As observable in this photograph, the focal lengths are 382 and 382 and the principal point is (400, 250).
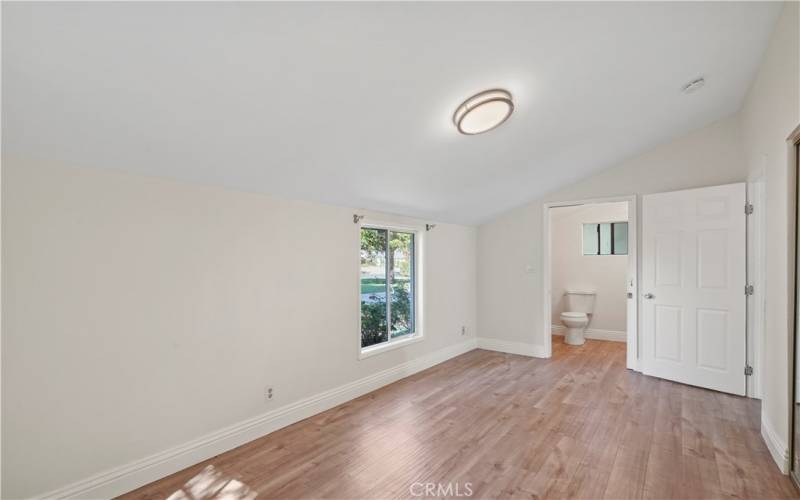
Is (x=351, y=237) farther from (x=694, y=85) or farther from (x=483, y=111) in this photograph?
(x=694, y=85)

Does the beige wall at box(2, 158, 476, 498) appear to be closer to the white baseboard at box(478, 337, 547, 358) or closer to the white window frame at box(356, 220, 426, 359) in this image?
the white window frame at box(356, 220, 426, 359)

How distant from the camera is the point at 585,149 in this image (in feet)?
12.5

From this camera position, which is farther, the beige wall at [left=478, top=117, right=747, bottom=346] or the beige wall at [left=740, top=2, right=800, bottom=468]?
the beige wall at [left=478, top=117, right=747, bottom=346]

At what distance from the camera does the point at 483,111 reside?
8.35 ft

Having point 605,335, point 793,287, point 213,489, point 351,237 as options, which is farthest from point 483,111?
point 605,335

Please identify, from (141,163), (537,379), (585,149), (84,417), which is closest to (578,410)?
(537,379)

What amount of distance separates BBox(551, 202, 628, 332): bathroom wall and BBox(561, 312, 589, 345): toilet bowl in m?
0.49

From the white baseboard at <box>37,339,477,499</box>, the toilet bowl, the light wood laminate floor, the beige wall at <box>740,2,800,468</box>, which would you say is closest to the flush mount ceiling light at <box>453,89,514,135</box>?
the beige wall at <box>740,2,800,468</box>

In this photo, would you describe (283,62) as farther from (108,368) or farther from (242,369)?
(242,369)

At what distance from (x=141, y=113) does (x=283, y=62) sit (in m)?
0.72

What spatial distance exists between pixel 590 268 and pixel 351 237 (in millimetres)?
4572

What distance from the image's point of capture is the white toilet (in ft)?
19.1

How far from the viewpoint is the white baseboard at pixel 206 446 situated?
202cm

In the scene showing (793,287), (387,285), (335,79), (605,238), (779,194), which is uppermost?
(335,79)
